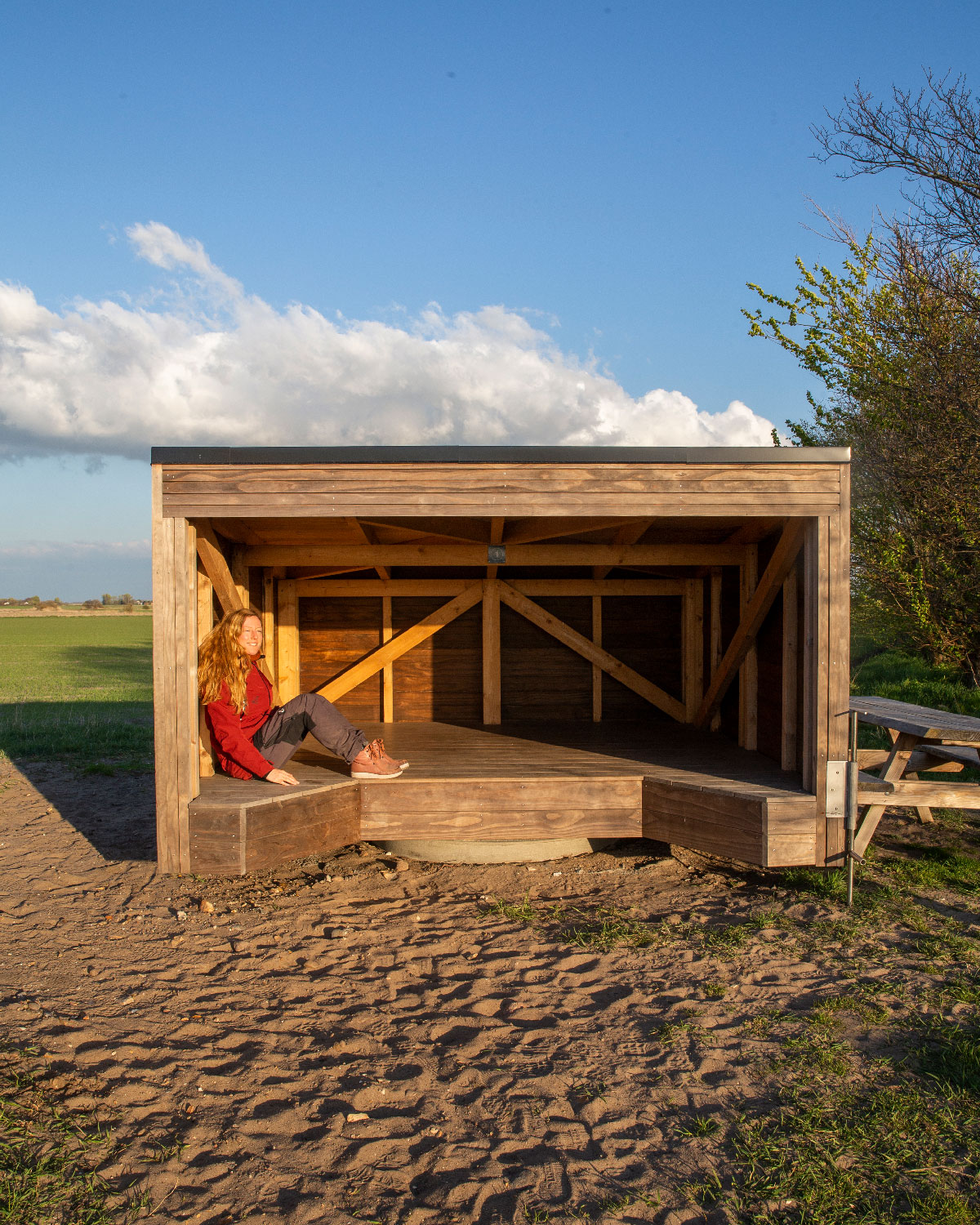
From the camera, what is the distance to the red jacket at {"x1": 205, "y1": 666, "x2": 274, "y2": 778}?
5035 mm

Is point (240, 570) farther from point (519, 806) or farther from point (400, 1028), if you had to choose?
Answer: point (400, 1028)

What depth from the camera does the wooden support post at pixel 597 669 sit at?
26.4 feet

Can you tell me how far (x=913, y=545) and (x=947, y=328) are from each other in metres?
2.94

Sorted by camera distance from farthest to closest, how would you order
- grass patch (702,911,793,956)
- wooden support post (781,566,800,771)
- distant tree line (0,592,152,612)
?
1. distant tree line (0,592,152,612)
2. wooden support post (781,566,800,771)
3. grass patch (702,911,793,956)

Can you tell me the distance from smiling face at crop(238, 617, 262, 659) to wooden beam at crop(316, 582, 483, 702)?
8.41 feet

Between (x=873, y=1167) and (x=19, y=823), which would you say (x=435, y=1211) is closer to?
(x=873, y=1167)

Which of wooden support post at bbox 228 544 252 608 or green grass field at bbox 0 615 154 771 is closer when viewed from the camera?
wooden support post at bbox 228 544 252 608

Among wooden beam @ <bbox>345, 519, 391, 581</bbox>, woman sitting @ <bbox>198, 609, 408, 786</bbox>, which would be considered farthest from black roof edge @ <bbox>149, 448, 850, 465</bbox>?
wooden beam @ <bbox>345, 519, 391, 581</bbox>

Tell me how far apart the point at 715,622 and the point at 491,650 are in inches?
85.4

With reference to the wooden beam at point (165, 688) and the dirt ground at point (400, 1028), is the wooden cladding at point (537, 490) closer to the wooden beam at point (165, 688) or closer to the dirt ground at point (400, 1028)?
the wooden beam at point (165, 688)

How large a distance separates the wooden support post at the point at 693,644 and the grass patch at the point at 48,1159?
619cm

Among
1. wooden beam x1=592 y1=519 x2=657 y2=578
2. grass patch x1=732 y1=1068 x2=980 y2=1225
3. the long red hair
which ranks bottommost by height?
grass patch x1=732 y1=1068 x2=980 y2=1225

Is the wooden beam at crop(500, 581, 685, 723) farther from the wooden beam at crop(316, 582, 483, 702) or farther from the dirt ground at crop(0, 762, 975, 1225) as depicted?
the dirt ground at crop(0, 762, 975, 1225)

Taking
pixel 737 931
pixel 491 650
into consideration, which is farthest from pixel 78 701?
pixel 737 931
